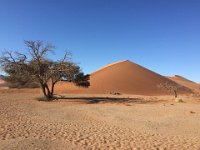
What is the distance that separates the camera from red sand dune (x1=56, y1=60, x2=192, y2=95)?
5667cm

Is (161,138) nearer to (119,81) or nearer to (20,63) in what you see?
(20,63)

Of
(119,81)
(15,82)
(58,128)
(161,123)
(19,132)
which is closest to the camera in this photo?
(19,132)

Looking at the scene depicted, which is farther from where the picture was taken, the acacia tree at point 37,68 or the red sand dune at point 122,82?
the red sand dune at point 122,82

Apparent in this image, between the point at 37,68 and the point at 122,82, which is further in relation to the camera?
the point at 122,82

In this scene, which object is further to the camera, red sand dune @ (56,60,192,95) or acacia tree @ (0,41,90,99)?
red sand dune @ (56,60,192,95)

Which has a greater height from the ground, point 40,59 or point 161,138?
point 40,59

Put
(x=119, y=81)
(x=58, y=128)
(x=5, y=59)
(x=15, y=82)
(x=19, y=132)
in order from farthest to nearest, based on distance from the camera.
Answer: (x=119, y=81)
(x=15, y=82)
(x=5, y=59)
(x=58, y=128)
(x=19, y=132)

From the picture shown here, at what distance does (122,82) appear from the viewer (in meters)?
62.8

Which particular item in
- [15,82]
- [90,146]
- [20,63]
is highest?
[20,63]

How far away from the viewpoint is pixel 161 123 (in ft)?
46.4

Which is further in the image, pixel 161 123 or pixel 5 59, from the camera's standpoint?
pixel 5 59

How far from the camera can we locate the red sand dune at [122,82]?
186ft

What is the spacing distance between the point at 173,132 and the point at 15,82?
2390cm

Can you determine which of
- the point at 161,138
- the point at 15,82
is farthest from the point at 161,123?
the point at 15,82
